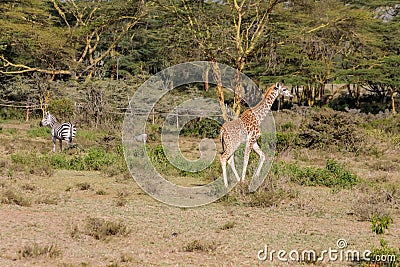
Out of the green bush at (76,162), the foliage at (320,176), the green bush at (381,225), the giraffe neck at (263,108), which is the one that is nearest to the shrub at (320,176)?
the foliage at (320,176)

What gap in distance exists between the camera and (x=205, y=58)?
22.5m

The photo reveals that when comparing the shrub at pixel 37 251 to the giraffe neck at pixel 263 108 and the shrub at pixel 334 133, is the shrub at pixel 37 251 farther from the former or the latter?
the shrub at pixel 334 133

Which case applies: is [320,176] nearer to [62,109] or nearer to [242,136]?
[242,136]

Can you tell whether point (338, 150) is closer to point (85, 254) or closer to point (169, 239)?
point (169, 239)

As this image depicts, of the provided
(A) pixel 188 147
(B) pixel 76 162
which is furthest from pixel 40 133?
(B) pixel 76 162

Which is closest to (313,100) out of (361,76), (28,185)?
(361,76)

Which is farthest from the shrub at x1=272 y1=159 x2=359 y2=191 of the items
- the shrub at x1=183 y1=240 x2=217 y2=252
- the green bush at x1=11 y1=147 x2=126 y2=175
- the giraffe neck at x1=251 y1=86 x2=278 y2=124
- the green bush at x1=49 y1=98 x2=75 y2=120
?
the green bush at x1=49 y1=98 x2=75 y2=120

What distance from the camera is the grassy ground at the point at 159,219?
6840 mm

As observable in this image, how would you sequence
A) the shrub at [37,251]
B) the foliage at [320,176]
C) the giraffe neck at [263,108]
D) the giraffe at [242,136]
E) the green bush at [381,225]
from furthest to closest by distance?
1. the foliage at [320,176]
2. the giraffe neck at [263,108]
3. the giraffe at [242,136]
4. the green bush at [381,225]
5. the shrub at [37,251]

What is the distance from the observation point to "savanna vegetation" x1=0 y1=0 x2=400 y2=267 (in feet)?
24.5

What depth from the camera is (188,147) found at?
65.4 ft

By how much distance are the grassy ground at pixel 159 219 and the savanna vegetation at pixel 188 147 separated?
0.03 meters

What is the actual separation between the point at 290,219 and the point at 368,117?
813 inches

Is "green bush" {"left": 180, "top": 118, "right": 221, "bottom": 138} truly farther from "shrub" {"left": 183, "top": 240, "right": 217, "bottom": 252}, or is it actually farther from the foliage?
"shrub" {"left": 183, "top": 240, "right": 217, "bottom": 252}
